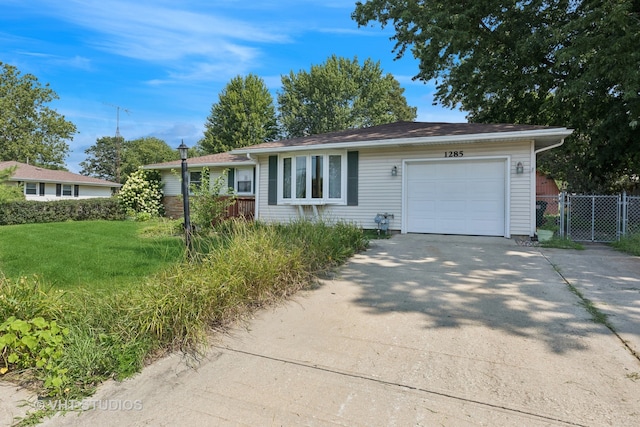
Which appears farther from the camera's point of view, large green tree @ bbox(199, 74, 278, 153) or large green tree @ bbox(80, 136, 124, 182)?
large green tree @ bbox(80, 136, 124, 182)

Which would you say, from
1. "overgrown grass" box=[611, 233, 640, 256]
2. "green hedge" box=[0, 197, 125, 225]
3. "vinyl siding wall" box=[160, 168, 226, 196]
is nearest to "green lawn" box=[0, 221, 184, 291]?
"vinyl siding wall" box=[160, 168, 226, 196]

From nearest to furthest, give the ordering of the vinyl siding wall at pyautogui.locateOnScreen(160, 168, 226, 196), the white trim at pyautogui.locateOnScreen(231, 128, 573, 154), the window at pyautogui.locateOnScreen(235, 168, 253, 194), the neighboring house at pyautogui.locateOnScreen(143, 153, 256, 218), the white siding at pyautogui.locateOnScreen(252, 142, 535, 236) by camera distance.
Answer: the white trim at pyautogui.locateOnScreen(231, 128, 573, 154) < the white siding at pyautogui.locateOnScreen(252, 142, 535, 236) < the neighboring house at pyautogui.locateOnScreen(143, 153, 256, 218) < the window at pyautogui.locateOnScreen(235, 168, 253, 194) < the vinyl siding wall at pyautogui.locateOnScreen(160, 168, 226, 196)

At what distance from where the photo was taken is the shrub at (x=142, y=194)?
15492 millimetres

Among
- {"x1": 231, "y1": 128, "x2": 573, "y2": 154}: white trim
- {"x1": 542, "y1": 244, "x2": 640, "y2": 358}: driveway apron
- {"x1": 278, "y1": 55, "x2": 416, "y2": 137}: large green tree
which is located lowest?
{"x1": 542, "y1": 244, "x2": 640, "y2": 358}: driveway apron

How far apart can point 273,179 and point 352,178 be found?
254 cm

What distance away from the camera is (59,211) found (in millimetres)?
15156

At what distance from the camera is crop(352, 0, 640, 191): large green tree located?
32.4 feet

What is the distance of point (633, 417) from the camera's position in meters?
1.96

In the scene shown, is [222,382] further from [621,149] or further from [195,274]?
[621,149]

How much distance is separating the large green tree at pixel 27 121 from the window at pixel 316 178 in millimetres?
33158

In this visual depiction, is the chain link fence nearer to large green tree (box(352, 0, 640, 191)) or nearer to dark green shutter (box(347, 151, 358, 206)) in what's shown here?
large green tree (box(352, 0, 640, 191))

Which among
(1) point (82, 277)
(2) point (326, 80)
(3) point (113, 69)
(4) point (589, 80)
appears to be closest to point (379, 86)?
(2) point (326, 80)

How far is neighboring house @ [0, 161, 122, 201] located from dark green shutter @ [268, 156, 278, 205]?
1648 centimetres

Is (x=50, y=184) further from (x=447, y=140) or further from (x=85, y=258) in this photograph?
(x=447, y=140)
